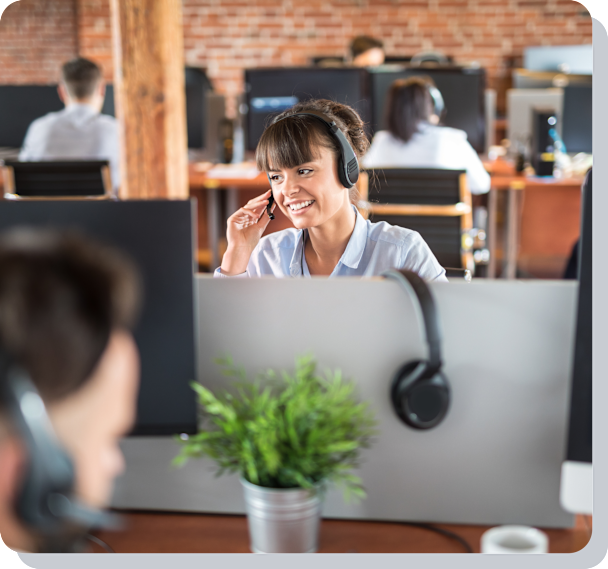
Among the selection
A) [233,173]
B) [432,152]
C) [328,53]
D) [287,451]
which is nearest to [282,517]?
[287,451]

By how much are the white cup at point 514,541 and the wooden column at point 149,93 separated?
1.73m

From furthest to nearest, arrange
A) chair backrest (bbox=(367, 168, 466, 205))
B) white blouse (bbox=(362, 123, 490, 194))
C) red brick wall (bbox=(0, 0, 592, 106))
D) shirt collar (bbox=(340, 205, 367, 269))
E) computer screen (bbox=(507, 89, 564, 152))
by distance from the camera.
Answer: red brick wall (bbox=(0, 0, 592, 106)) → computer screen (bbox=(507, 89, 564, 152)) → white blouse (bbox=(362, 123, 490, 194)) → chair backrest (bbox=(367, 168, 466, 205)) → shirt collar (bbox=(340, 205, 367, 269))

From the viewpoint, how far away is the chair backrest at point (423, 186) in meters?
2.58

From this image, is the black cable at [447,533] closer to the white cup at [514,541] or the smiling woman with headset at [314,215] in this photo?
the white cup at [514,541]

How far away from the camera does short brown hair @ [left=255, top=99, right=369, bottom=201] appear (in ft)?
4.28

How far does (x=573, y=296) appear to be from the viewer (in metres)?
0.85

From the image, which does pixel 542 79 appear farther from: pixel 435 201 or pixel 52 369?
pixel 52 369

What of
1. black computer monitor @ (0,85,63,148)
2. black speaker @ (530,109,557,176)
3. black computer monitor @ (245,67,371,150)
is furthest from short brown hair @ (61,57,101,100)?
black speaker @ (530,109,557,176)

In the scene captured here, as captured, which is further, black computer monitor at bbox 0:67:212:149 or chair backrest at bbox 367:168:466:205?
black computer monitor at bbox 0:67:212:149

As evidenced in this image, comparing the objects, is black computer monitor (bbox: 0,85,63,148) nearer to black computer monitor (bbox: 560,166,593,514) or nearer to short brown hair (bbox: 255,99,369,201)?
short brown hair (bbox: 255,99,369,201)

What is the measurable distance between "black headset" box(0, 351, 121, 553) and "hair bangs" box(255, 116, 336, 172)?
91 centimetres

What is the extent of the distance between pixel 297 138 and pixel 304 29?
5.33 m

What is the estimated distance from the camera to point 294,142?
1307 mm

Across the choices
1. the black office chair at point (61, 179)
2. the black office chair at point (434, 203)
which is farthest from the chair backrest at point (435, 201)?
the black office chair at point (61, 179)
